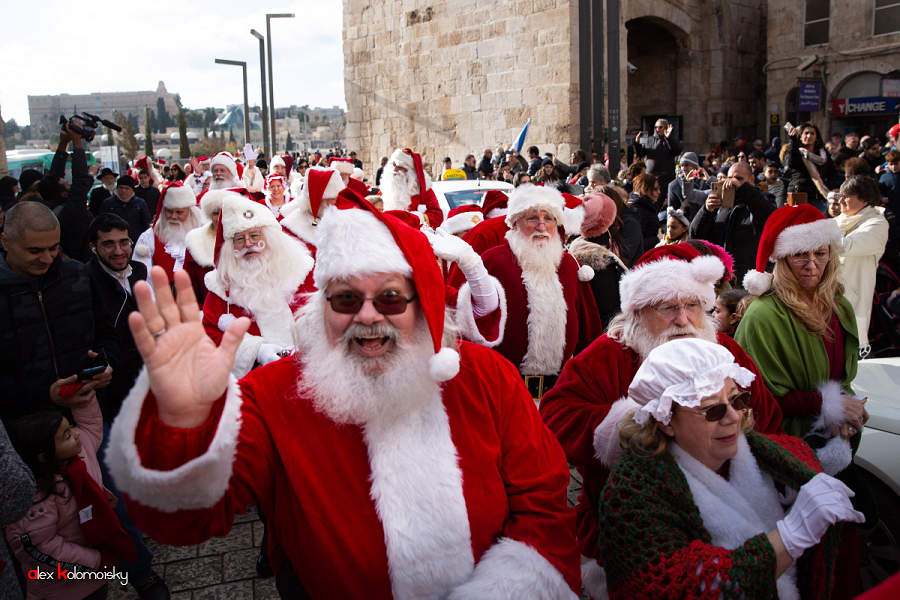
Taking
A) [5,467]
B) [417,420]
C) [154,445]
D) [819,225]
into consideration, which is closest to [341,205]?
[417,420]

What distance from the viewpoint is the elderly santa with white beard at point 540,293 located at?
402 centimetres

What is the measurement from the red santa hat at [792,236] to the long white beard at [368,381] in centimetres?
208

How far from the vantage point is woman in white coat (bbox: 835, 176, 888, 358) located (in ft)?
18.2

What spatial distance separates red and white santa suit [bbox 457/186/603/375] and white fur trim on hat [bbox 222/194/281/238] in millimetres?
1477

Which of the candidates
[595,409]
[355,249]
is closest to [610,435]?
[595,409]

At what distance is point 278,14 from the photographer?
1986 cm

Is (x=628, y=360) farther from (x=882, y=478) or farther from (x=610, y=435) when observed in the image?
(x=882, y=478)

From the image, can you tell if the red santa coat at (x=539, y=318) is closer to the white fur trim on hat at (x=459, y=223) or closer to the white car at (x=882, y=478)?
the white car at (x=882, y=478)

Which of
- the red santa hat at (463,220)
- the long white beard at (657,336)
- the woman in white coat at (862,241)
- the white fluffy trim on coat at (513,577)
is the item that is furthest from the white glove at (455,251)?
the woman in white coat at (862,241)

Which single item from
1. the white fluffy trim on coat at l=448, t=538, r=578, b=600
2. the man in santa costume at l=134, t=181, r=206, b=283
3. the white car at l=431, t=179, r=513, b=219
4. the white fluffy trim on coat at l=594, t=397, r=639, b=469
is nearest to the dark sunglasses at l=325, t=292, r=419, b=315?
the white fluffy trim on coat at l=448, t=538, r=578, b=600

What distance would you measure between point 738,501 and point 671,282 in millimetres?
1026

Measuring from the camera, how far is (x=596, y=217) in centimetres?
508

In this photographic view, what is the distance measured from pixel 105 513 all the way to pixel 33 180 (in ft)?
21.8

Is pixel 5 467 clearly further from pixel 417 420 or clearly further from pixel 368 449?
pixel 417 420
